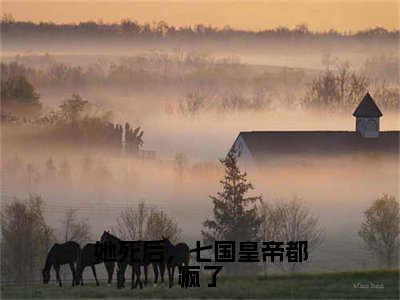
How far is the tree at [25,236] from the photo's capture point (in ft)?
49.3

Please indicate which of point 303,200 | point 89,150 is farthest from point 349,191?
point 89,150

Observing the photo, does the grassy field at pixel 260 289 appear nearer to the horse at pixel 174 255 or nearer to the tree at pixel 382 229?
the horse at pixel 174 255

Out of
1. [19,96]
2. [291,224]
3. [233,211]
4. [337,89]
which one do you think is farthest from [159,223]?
[337,89]

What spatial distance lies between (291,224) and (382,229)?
1.29 metres

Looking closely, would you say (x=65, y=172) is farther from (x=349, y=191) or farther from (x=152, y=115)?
(x=349, y=191)

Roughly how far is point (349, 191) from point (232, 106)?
6.40 feet

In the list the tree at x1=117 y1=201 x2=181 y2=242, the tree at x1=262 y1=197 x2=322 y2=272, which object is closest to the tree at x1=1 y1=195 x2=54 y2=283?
the tree at x1=117 y1=201 x2=181 y2=242

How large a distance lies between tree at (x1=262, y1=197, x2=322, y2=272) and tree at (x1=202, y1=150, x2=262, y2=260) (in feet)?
0.64

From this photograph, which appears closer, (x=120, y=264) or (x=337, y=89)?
(x=120, y=264)

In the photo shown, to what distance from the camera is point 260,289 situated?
43.0 feet

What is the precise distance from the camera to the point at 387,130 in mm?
15625

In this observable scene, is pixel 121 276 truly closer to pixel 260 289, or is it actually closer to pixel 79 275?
pixel 79 275

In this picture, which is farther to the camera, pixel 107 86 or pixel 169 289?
pixel 107 86

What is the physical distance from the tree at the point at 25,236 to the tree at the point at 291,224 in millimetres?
2884
